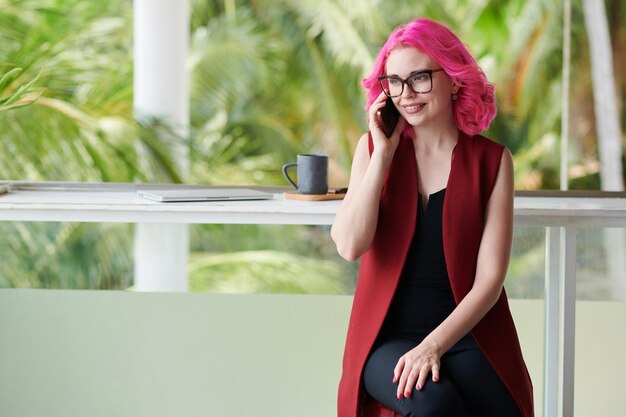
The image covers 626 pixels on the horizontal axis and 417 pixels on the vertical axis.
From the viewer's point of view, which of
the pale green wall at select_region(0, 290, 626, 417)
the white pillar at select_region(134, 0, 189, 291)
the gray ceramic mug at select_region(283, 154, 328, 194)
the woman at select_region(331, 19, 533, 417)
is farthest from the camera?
the white pillar at select_region(134, 0, 189, 291)

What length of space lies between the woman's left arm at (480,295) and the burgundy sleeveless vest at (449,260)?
0.02 metres

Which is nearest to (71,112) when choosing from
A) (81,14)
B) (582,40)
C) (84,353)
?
(84,353)

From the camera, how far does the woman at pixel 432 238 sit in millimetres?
1661

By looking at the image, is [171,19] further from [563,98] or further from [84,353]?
[563,98]

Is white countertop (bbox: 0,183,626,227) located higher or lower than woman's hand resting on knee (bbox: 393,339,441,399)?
higher

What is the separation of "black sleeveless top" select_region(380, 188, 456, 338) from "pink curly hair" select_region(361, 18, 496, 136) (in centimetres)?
15

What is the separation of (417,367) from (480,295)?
19cm

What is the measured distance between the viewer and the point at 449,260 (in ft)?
5.55

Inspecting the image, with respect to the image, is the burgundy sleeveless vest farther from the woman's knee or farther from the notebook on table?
the notebook on table

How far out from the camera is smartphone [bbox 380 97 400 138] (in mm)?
1754

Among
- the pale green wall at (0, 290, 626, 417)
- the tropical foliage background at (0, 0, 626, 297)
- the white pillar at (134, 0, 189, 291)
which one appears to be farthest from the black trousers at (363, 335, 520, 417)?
the tropical foliage background at (0, 0, 626, 297)

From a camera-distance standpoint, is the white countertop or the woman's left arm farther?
the white countertop

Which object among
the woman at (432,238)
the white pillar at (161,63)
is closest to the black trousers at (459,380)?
the woman at (432,238)

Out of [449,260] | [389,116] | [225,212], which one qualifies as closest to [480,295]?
[449,260]
